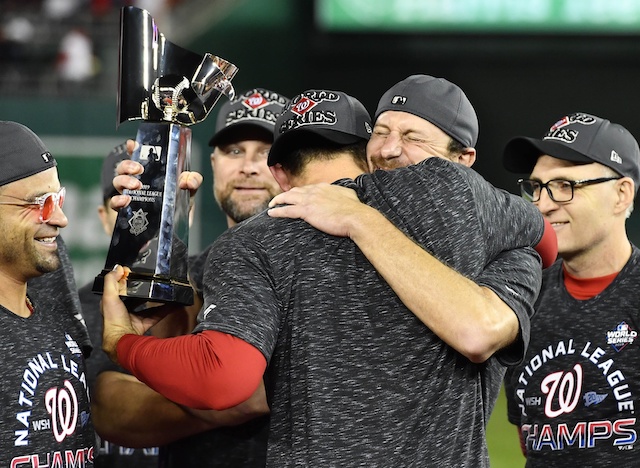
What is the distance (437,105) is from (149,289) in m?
1.17

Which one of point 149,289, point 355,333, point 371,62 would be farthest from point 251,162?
point 371,62

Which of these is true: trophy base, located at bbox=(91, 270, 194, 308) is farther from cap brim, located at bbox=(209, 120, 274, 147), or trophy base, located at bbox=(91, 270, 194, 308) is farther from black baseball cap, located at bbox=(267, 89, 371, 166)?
cap brim, located at bbox=(209, 120, 274, 147)

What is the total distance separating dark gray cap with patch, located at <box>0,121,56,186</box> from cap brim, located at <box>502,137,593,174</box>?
2107 mm

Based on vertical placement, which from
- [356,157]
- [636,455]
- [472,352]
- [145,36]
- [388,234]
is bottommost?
[636,455]

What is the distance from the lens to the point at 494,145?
Answer: 12883mm

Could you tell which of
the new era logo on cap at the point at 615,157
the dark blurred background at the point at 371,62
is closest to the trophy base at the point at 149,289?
the new era logo on cap at the point at 615,157

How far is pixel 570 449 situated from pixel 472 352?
4.40 ft

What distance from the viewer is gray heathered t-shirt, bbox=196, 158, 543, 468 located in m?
2.66

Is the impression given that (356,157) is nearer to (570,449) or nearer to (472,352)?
(472,352)

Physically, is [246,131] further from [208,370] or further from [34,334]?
[208,370]

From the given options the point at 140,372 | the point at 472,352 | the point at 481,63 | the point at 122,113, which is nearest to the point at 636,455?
the point at 472,352

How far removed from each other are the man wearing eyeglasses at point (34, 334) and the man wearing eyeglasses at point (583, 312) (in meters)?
1.77

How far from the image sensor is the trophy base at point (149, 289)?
119 inches

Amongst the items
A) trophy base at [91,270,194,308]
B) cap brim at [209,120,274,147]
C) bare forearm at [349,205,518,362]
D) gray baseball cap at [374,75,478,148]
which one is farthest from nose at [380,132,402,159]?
cap brim at [209,120,274,147]
